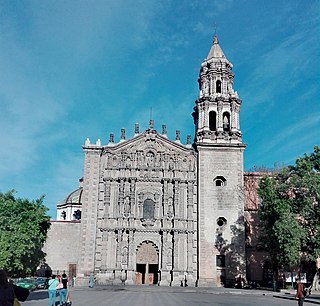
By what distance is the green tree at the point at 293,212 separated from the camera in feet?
109

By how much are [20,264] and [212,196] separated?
1842cm

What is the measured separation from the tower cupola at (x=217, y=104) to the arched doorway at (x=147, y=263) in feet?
38.2

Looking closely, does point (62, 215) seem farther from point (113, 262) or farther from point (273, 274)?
point (273, 274)

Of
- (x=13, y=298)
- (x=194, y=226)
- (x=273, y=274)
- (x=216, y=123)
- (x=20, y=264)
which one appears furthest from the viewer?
(x=216, y=123)

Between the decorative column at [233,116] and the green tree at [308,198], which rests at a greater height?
the decorative column at [233,116]

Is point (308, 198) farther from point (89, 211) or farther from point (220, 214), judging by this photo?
point (89, 211)

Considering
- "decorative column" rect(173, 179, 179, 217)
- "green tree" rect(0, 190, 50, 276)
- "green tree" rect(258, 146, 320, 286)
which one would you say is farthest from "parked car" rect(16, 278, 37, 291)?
"green tree" rect(258, 146, 320, 286)

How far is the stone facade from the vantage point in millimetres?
40250

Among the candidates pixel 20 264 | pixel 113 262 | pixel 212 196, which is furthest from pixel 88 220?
pixel 212 196

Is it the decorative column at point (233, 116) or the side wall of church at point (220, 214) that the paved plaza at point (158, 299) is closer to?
the side wall of church at point (220, 214)

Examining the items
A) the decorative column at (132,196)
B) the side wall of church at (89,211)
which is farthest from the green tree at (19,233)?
the decorative column at (132,196)

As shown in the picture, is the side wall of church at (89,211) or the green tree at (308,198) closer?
the green tree at (308,198)

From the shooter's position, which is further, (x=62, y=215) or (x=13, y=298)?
(x=62, y=215)

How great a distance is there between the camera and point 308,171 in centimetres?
3466
